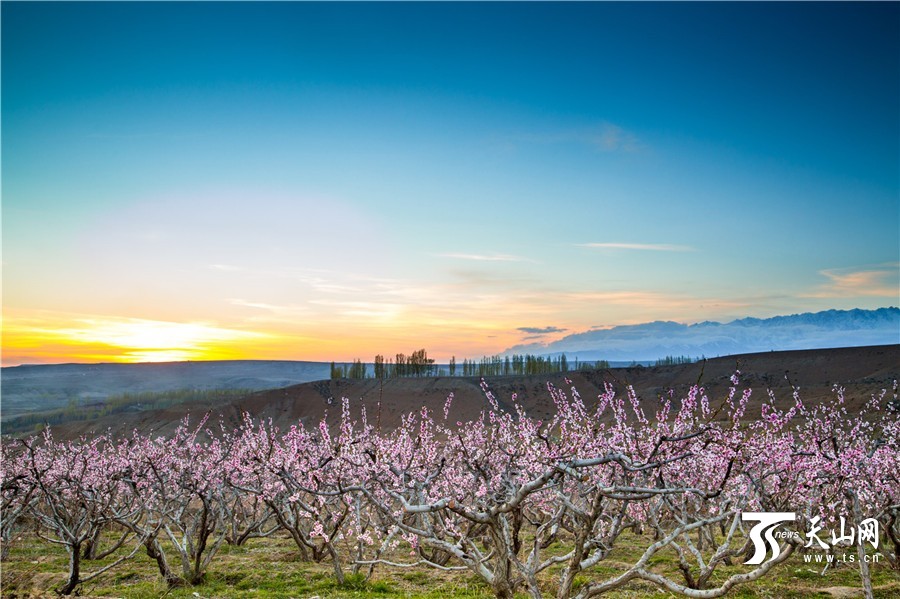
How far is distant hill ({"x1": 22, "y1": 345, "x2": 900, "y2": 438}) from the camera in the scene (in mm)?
73625

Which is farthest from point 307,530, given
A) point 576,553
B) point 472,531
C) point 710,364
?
point 710,364

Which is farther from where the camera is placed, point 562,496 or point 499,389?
point 499,389

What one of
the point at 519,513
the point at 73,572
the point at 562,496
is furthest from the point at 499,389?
the point at 562,496

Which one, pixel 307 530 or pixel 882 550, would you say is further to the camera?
pixel 307 530

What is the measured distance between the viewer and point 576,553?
27.3ft

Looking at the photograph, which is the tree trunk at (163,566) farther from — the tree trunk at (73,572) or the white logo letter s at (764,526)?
the white logo letter s at (764,526)

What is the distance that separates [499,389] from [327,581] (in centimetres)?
7058

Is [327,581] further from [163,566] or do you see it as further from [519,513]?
[519,513]

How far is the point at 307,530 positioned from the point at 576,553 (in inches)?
629

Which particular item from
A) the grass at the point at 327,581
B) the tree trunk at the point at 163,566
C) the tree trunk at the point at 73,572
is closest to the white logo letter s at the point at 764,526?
the grass at the point at 327,581

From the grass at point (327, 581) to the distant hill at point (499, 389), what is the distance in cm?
5334

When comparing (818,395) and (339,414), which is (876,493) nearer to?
(818,395)

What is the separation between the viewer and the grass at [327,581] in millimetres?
13664

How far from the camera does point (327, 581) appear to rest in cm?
1509
